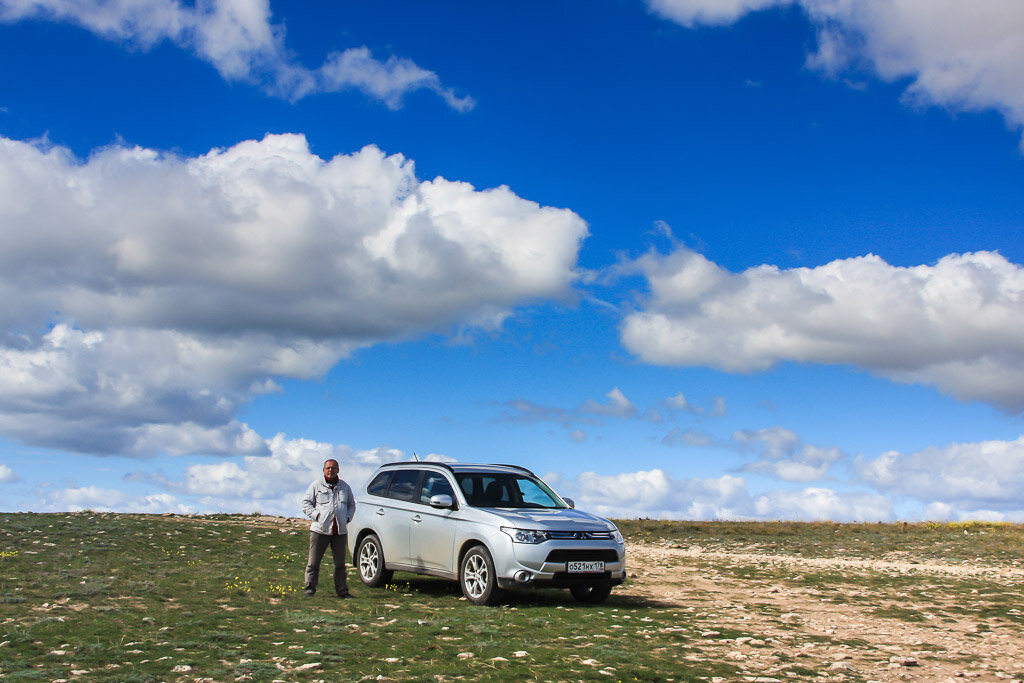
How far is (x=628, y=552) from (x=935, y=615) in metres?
12.4

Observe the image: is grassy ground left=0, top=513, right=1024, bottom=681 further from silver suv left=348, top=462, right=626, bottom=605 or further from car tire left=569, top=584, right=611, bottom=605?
silver suv left=348, top=462, right=626, bottom=605

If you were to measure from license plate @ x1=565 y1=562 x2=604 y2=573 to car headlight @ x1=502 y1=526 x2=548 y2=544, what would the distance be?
0.54 meters

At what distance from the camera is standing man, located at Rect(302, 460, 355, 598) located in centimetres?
1363

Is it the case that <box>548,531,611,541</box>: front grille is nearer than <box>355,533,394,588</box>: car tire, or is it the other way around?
<box>548,531,611,541</box>: front grille

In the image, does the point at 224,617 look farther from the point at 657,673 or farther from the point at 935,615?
the point at 935,615

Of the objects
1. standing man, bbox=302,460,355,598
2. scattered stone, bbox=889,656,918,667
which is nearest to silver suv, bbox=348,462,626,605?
standing man, bbox=302,460,355,598

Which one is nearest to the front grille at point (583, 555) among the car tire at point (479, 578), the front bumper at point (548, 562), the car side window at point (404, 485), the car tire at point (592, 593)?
the front bumper at point (548, 562)

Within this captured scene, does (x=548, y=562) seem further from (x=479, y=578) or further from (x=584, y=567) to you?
(x=479, y=578)

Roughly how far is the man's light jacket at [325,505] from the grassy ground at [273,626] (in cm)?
112

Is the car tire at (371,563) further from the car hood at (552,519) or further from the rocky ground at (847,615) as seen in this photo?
the rocky ground at (847,615)

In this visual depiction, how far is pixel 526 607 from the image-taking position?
494 inches

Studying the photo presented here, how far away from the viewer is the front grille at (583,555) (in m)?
12.4

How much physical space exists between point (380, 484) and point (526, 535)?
12.9 ft

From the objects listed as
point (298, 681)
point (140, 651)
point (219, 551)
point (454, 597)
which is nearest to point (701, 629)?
point (454, 597)
